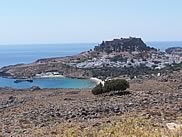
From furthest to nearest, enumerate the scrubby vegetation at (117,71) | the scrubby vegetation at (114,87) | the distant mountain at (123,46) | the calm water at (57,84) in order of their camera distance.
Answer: the distant mountain at (123,46), the scrubby vegetation at (117,71), the calm water at (57,84), the scrubby vegetation at (114,87)

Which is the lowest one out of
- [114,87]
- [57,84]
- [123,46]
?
[57,84]

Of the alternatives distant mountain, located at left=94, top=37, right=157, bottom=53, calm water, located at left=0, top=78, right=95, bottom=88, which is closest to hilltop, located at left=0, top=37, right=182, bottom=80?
distant mountain, located at left=94, top=37, right=157, bottom=53

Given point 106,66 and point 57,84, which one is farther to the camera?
point 106,66

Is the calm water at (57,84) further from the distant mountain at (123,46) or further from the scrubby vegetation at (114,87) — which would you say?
the distant mountain at (123,46)

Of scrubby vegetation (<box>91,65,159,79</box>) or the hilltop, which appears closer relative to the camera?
scrubby vegetation (<box>91,65,159,79</box>)

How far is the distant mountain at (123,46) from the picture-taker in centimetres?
14438

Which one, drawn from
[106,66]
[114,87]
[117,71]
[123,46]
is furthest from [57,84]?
[123,46]

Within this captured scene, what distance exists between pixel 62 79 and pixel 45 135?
84.7 meters

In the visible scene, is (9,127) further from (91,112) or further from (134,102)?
(134,102)

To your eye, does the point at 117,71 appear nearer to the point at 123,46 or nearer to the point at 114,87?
the point at 123,46

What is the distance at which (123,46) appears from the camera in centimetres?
14775

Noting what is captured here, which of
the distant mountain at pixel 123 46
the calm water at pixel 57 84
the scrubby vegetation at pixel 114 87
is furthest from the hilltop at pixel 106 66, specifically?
the scrubby vegetation at pixel 114 87

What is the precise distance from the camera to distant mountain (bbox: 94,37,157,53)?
14438 centimetres

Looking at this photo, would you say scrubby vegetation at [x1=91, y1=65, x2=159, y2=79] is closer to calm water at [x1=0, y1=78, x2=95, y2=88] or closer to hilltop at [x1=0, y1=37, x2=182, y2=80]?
hilltop at [x1=0, y1=37, x2=182, y2=80]
